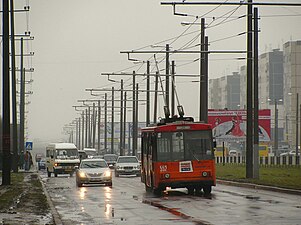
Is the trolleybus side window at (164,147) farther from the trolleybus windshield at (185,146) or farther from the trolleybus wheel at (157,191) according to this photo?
the trolleybus wheel at (157,191)

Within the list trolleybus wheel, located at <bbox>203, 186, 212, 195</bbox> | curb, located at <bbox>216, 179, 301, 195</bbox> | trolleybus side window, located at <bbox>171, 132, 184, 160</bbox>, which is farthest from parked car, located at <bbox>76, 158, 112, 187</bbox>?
trolleybus side window, located at <bbox>171, 132, 184, 160</bbox>

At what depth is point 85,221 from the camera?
68.7ft

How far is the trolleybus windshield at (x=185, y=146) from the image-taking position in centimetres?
3209

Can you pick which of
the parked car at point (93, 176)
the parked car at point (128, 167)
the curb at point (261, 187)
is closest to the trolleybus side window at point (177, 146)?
the curb at point (261, 187)

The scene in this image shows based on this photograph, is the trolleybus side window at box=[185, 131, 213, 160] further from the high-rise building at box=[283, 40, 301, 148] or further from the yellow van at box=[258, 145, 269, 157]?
the high-rise building at box=[283, 40, 301, 148]

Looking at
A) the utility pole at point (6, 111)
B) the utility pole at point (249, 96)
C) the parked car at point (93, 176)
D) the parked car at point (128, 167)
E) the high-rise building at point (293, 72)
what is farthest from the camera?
the high-rise building at point (293, 72)

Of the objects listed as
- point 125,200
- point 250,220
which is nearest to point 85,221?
point 250,220

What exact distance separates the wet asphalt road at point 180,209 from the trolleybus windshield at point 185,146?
4.95 ft

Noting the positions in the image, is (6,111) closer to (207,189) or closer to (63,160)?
(207,189)

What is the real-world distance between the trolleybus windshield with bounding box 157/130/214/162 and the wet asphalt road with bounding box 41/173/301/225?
151 cm

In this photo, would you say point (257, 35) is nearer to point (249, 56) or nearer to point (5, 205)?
point (249, 56)

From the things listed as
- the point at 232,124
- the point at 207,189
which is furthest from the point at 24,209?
the point at 232,124

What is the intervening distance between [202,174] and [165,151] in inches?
65.9

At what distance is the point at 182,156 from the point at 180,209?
25.2 feet
